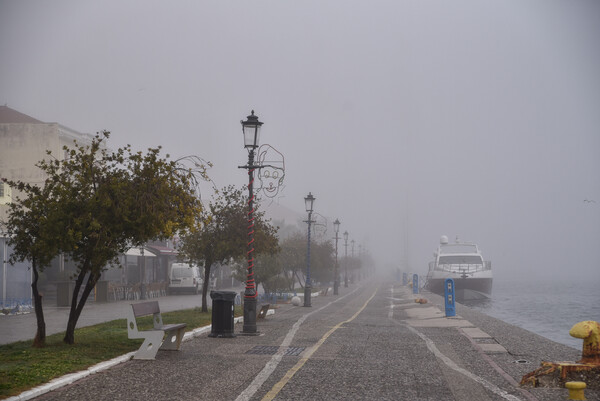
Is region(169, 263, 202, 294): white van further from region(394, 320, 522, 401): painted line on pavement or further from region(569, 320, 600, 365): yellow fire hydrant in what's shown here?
region(569, 320, 600, 365): yellow fire hydrant

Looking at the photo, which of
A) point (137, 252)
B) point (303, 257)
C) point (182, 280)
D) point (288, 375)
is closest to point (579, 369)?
point (288, 375)

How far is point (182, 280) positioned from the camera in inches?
1806

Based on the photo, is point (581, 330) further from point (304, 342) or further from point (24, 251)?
point (24, 251)

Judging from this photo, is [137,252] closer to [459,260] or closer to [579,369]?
[579,369]

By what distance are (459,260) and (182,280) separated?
3908 centimetres

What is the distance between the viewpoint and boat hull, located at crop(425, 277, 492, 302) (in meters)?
68.7

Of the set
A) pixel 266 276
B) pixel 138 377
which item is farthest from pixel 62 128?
pixel 138 377

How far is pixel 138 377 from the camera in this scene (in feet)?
32.0

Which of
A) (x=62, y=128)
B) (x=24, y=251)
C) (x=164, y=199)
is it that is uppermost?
(x=62, y=128)

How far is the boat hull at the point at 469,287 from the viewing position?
68688mm

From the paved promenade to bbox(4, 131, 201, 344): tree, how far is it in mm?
2463

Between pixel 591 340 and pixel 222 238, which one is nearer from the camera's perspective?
pixel 591 340

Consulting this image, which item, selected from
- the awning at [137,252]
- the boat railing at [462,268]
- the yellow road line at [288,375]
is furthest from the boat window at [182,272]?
the boat railing at [462,268]

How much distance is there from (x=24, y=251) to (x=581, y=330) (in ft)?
33.1
